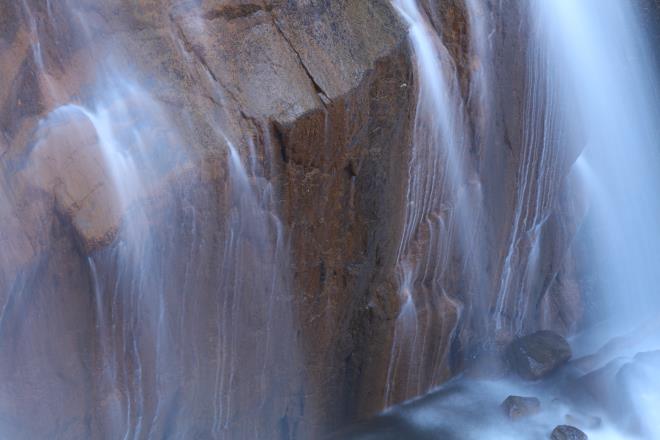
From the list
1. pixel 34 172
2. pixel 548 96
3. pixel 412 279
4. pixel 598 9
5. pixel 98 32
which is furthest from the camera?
pixel 598 9

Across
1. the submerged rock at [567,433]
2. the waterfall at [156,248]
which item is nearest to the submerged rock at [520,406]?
the submerged rock at [567,433]

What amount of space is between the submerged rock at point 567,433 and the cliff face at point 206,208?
6.20 ft

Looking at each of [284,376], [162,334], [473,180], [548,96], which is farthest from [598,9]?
[162,334]

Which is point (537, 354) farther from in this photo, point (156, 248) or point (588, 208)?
point (156, 248)

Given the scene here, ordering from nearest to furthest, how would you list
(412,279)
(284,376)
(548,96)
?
(284,376), (412,279), (548,96)

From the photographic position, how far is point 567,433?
29.1 feet

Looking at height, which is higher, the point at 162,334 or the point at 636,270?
the point at 162,334

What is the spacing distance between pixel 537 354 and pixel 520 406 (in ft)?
3.54

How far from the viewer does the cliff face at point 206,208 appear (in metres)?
6.59

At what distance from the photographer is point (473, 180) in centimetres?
948

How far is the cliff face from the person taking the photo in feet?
21.6

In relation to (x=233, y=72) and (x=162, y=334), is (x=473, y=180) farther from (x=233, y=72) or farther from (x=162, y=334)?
(x=162, y=334)

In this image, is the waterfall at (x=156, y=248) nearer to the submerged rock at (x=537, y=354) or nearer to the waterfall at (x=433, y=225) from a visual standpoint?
the waterfall at (x=433, y=225)

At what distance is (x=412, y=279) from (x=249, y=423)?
257cm
